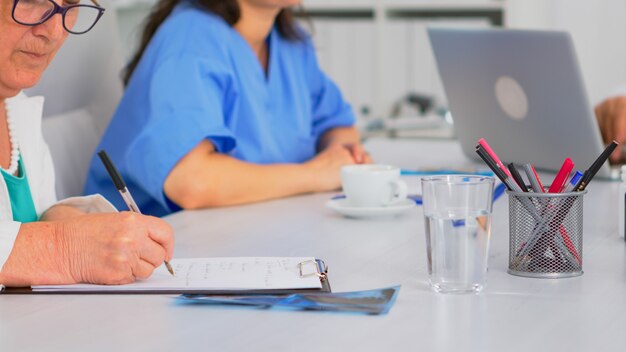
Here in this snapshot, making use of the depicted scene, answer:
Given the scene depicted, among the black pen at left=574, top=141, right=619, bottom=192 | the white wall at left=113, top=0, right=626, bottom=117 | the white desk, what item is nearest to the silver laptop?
the white desk

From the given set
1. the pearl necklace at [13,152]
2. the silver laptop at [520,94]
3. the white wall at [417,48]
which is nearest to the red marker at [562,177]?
the silver laptop at [520,94]

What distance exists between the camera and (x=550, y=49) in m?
1.51

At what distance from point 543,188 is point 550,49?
0.53 m

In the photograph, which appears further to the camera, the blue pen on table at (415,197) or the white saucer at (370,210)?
the blue pen on table at (415,197)

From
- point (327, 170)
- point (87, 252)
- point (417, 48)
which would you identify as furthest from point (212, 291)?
point (417, 48)

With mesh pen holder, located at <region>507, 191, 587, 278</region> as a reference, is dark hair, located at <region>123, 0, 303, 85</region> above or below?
above

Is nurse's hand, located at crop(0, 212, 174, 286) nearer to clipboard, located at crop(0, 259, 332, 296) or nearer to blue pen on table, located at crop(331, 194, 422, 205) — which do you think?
clipboard, located at crop(0, 259, 332, 296)

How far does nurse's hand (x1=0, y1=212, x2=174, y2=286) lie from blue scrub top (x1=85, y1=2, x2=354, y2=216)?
0.54 meters

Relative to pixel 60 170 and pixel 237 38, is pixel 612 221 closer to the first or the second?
pixel 237 38

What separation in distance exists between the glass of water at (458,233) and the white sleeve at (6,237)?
1.44 feet

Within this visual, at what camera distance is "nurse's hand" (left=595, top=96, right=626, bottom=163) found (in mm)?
1816

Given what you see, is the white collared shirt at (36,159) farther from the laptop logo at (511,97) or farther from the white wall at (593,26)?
the white wall at (593,26)

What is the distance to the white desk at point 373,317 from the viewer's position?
0.81 meters

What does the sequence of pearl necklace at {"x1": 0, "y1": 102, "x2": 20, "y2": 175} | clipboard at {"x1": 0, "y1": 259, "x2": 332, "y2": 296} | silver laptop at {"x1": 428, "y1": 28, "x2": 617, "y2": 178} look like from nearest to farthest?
clipboard at {"x1": 0, "y1": 259, "x2": 332, "y2": 296}, pearl necklace at {"x1": 0, "y1": 102, "x2": 20, "y2": 175}, silver laptop at {"x1": 428, "y1": 28, "x2": 617, "y2": 178}
